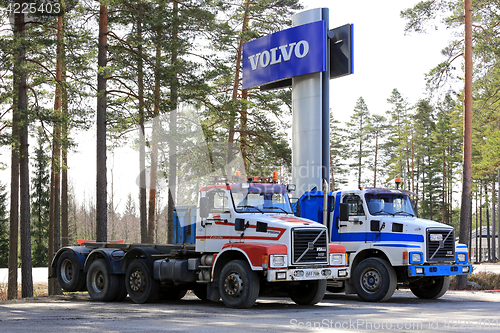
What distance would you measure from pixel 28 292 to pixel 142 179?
42.8 feet

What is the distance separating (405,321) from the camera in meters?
10.3

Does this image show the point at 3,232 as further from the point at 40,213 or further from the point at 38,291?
the point at 38,291

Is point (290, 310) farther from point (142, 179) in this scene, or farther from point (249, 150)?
point (142, 179)

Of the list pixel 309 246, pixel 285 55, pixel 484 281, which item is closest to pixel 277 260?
pixel 309 246

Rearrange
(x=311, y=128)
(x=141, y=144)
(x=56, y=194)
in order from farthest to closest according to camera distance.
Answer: (x=141, y=144)
(x=56, y=194)
(x=311, y=128)

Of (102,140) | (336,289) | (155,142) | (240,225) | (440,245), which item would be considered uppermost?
(155,142)

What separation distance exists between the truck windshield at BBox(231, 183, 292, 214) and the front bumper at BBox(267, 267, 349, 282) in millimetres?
1776

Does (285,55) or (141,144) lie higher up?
(285,55)

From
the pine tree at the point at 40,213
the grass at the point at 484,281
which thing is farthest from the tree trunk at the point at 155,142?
the pine tree at the point at 40,213

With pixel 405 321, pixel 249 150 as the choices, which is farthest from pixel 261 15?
pixel 405 321

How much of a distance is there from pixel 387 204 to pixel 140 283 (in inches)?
283

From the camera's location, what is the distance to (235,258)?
13086 mm

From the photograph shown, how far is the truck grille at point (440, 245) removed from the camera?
14.7 metres

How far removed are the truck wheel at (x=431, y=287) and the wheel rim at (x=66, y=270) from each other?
10.1 meters
